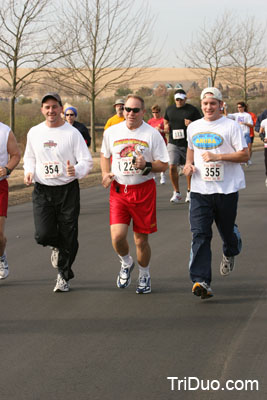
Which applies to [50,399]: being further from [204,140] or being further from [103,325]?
[204,140]

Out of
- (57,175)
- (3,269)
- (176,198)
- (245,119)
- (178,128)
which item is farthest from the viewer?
(245,119)

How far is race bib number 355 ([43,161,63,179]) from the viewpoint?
6.84 m

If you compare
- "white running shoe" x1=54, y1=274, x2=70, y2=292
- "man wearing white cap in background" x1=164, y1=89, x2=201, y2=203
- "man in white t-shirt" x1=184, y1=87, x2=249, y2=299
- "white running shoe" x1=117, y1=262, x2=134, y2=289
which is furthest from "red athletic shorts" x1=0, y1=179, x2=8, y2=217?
"man wearing white cap in background" x1=164, y1=89, x2=201, y2=203

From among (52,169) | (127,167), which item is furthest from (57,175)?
(127,167)

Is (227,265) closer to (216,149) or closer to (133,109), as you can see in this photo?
(216,149)

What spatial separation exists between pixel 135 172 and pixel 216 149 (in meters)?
0.78

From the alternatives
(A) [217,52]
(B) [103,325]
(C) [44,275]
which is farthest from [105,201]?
(A) [217,52]

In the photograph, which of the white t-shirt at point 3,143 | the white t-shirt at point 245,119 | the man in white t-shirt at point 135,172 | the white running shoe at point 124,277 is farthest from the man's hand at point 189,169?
the white t-shirt at point 245,119

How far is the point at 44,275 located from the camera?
7.73 metres

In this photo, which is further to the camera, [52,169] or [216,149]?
[52,169]

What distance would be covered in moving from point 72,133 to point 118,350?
2416 mm

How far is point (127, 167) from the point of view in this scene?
6.77m

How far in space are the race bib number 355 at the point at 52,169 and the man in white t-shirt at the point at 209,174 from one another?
3.88ft

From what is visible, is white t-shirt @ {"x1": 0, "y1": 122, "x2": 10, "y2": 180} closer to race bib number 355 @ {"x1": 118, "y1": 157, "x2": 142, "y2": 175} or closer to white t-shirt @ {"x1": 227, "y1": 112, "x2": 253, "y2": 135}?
race bib number 355 @ {"x1": 118, "y1": 157, "x2": 142, "y2": 175}
